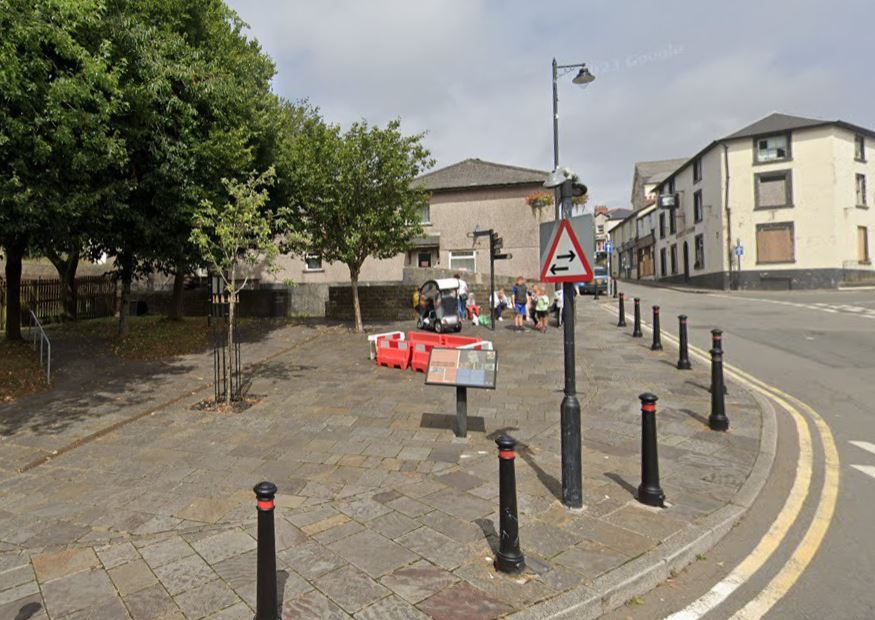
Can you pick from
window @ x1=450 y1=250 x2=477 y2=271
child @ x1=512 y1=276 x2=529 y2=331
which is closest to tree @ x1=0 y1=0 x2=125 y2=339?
child @ x1=512 y1=276 x2=529 y2=331

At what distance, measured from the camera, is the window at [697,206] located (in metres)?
38.2

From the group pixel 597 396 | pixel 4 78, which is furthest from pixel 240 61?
pixel 597 396

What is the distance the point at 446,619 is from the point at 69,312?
23449 millimetres

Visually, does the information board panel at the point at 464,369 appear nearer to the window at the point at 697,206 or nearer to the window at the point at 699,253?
the window at the point at 699,253

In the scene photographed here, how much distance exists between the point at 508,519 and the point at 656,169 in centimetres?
7269

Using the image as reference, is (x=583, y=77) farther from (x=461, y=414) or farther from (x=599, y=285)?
(x=599, y=285)

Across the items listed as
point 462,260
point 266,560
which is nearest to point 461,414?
point 266,560

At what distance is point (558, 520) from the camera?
13.4 feet

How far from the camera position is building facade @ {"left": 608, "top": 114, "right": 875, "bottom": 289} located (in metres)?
31.5

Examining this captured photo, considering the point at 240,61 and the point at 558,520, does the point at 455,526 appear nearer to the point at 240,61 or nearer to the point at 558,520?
the point at 558,520

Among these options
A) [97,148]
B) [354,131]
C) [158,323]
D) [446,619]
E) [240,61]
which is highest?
[240,61]

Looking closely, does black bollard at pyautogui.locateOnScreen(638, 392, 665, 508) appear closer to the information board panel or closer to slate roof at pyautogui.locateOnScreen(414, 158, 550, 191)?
the information board panel

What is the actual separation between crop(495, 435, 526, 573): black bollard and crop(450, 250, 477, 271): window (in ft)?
79.8

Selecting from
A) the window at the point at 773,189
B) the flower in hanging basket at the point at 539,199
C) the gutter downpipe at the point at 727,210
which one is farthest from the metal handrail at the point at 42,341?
the window at the point at 773,189
